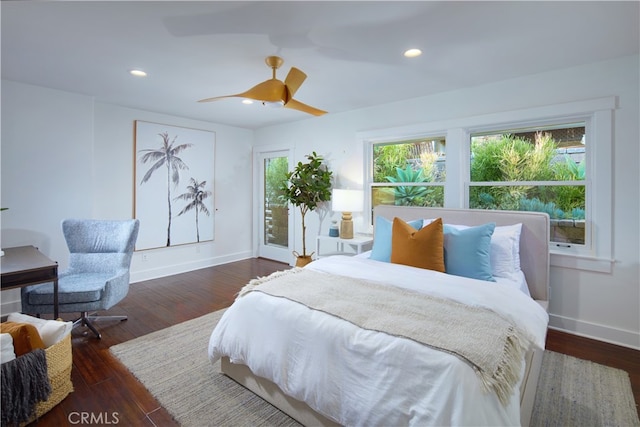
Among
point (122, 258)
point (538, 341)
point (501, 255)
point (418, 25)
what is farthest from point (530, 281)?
point (122, 258)

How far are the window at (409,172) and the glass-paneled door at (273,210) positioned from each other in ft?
5.92

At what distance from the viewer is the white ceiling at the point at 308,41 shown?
6.45 ft

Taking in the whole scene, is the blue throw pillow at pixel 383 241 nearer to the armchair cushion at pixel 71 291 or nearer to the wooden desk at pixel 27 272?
the armchair cushion at pixel 71 291

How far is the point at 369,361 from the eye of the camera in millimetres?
1440

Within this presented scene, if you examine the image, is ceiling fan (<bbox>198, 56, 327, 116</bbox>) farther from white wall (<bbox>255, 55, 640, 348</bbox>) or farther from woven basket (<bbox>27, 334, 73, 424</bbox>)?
woven basket (<bbox>27, 334, 73, 424</bbox>)

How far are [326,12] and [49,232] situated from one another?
3.83m

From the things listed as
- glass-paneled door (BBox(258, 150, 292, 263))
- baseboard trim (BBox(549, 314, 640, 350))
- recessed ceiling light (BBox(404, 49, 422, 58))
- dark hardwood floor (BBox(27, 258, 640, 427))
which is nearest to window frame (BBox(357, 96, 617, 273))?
baseboard trim (BBox(549, 314, 640, 350))

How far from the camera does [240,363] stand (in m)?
1.98

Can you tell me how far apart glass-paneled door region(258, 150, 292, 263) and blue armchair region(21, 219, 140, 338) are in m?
2.74

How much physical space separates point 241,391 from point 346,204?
251 cm

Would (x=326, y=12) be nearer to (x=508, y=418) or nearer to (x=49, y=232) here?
(x=508, y=418)

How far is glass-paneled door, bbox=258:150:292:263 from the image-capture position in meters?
5.53

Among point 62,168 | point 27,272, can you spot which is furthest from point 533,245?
point 62,168

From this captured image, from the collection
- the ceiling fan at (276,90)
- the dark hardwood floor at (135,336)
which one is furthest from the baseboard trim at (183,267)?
the ceiling fan at (276,90)
